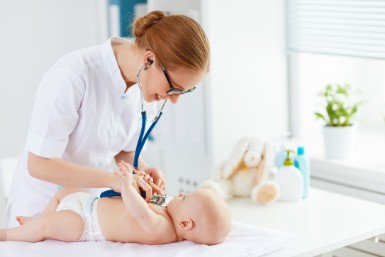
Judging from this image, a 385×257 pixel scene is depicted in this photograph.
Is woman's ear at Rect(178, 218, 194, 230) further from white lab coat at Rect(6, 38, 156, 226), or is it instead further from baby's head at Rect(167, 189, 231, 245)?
white lab coat at Rect(6, 38, 156, 226)

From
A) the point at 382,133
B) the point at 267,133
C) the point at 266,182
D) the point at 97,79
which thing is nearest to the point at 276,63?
the point at 267,133

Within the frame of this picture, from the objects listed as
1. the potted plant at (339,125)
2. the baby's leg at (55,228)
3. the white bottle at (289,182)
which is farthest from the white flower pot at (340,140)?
the baby's leg at (55,228)

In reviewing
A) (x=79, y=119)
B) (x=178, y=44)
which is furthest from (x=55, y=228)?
(x=178, y=44)

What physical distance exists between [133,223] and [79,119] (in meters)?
0.37

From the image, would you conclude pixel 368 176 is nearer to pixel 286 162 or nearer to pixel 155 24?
pixel 286 162

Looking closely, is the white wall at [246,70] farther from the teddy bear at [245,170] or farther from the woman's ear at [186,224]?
the woman's ear at [186,224]

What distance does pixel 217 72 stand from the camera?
3160mm

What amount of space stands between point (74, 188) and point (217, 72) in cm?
114

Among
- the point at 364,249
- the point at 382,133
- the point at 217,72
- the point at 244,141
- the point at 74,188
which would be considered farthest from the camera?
the point at 382,133

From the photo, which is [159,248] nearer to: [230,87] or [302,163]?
[302,163]

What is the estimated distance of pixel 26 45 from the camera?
3.84m

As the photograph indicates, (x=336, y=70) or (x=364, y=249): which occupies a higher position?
(x=336, y=70)

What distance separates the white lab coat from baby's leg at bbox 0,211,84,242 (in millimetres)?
186

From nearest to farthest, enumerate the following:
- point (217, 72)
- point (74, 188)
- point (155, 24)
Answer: point (155, 24) < point (74, 188) < point (217, 72)
